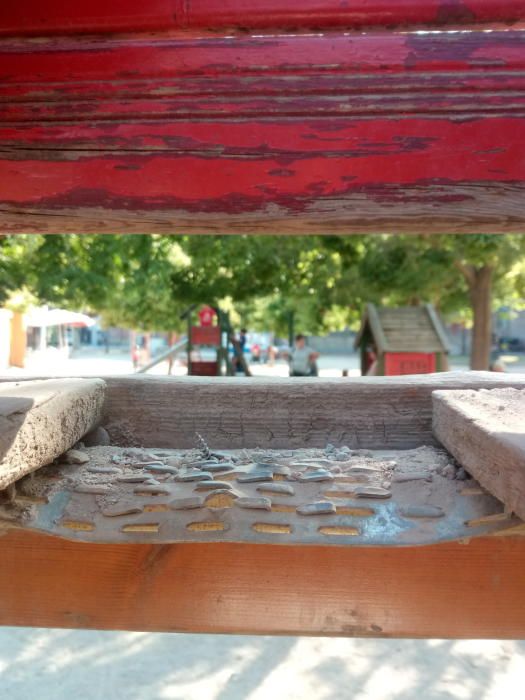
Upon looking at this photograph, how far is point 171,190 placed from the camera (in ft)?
5.02

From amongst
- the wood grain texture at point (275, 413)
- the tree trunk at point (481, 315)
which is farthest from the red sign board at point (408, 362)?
the wood grain texture at point (275, 413)

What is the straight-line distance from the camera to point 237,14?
4.67 feet

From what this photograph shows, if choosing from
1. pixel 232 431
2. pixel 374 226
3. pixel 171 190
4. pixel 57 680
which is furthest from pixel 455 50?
pixel 57 680

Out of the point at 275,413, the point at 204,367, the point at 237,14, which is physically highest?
the point at 237,14

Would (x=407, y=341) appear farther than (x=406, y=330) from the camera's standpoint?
No

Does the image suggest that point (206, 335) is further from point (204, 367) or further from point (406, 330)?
point (406, 330)

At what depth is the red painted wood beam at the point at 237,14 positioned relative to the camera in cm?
138

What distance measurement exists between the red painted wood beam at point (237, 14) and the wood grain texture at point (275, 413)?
887 millimetres

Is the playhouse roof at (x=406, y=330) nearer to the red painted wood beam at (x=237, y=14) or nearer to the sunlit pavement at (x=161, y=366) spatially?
the sunlit pavement at (x=161, y=366)

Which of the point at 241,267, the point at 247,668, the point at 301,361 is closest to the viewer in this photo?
the point at 247,668

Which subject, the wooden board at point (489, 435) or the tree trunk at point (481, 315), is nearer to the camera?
the wooden board at point (489, 435)

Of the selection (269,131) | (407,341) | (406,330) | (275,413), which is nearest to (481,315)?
(406,330)

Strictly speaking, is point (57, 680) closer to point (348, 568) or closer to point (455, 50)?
point (348, 568)

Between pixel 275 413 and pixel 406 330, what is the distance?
865 centimetres
